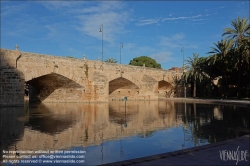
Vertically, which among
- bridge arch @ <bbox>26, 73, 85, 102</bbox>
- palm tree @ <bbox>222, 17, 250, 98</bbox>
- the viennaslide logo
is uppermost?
palm tree @ <bbox>222, 17, 250, 98</bbox>

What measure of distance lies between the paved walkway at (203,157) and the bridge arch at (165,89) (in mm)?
31833

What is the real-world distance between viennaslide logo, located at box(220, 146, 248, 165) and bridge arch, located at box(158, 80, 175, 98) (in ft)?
105

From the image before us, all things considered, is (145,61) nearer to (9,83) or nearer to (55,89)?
(55,89)

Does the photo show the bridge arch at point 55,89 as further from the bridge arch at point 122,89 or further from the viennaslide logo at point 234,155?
the viennaslide logo at point 234,155

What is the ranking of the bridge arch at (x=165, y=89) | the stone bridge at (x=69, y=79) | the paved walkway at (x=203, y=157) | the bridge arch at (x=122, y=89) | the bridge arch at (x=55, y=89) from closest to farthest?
the paved walkway at (x=203, y=157), the stone bridge at (x=69, y=79), the bridge arch at (x=55, y=89), the bridge arch at (x=122, y=89), the bridge arch at (x=165, y=89)

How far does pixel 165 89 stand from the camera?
4072cm

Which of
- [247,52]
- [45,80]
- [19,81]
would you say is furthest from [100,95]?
[247,52]

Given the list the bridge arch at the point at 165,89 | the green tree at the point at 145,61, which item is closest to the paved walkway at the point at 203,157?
the bridge arch at the point at 165,89

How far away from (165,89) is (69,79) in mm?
21393

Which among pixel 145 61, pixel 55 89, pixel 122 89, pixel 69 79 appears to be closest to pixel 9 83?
pixel 69 79

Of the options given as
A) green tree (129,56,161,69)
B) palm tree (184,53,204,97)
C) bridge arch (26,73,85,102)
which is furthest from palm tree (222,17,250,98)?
green tree (129,56,161,69)

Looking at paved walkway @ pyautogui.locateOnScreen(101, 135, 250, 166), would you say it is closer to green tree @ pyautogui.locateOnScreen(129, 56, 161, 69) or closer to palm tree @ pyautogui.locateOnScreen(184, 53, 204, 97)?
palm tree @ pyautogui.locateOnScreen(184, 53, 204, 97)

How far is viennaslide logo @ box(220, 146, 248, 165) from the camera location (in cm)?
462

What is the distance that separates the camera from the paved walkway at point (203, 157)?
4289 millimetres
